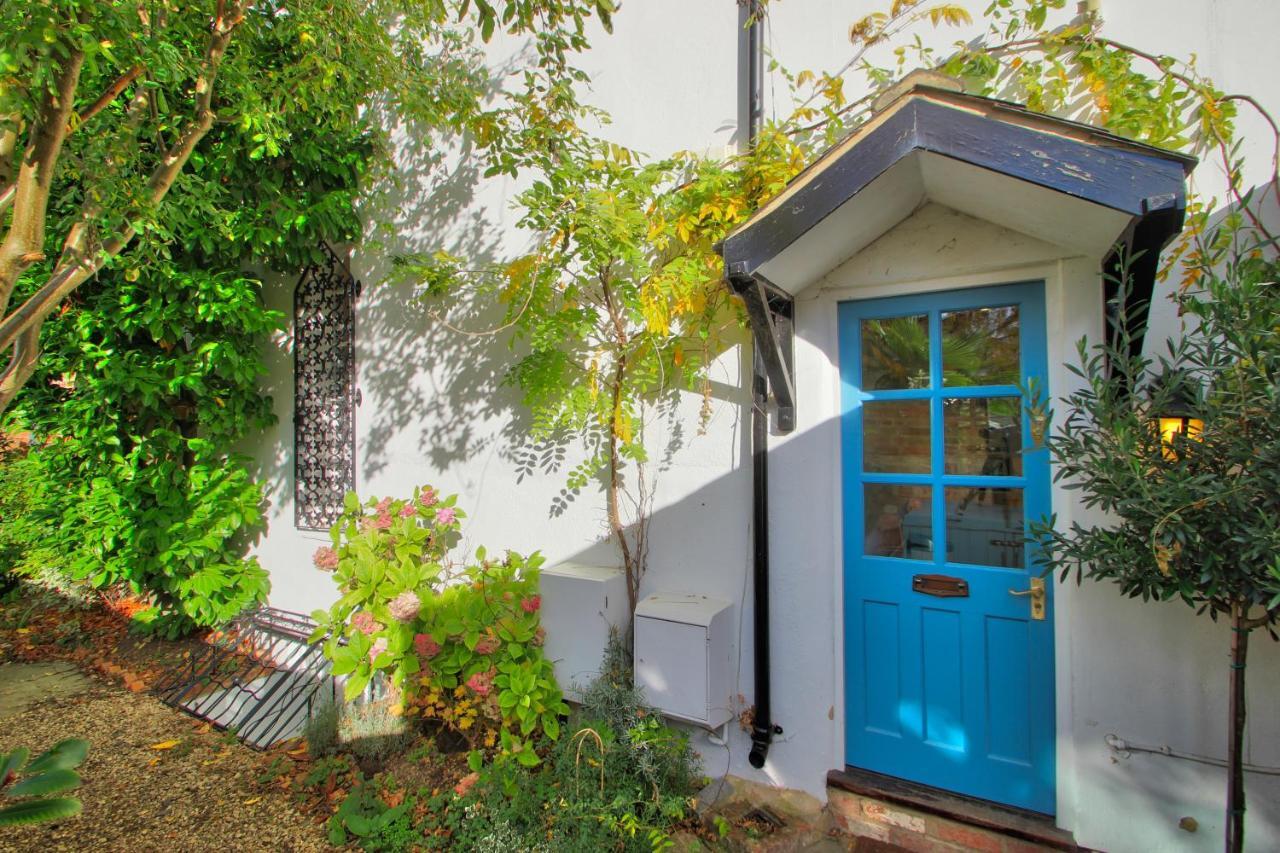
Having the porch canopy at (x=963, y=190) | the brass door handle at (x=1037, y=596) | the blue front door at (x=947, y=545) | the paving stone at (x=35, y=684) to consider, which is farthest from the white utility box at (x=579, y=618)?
the paving stone at (x=35, y=684)

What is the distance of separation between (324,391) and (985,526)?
5.59 meters

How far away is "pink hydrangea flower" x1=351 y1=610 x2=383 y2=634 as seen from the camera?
13.4 ft

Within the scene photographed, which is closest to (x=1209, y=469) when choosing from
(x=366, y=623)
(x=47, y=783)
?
(x=47, y=783)

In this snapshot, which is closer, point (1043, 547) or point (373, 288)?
point (1043, 547)

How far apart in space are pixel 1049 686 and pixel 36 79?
4826 mm

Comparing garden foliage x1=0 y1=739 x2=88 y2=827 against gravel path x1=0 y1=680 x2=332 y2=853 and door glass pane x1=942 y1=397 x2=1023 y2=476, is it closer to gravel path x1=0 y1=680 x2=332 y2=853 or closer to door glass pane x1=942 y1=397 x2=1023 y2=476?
gravel path x1=0 y1=680 x2=332 y2=853

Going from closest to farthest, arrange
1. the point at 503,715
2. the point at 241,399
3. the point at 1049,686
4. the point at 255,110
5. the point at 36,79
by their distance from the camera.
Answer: the point at 36,79 → the point at 1049,686 → the point at 503,715 → the point at 255,110 → the point at 241,399

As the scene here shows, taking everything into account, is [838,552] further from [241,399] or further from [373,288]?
[241,399]

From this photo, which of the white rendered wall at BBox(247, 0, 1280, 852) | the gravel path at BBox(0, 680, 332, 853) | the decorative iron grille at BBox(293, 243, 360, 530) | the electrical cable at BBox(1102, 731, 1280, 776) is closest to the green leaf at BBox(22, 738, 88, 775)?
the gravel path at BBox(0, 680, 332, 853)

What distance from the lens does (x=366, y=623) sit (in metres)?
4.09

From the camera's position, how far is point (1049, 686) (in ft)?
9.20

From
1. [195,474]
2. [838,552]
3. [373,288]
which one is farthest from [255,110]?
[838,552]

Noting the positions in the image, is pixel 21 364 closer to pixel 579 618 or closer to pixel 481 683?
pixel 481 683

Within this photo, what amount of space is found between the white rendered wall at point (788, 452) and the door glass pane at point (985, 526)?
0.22 m
